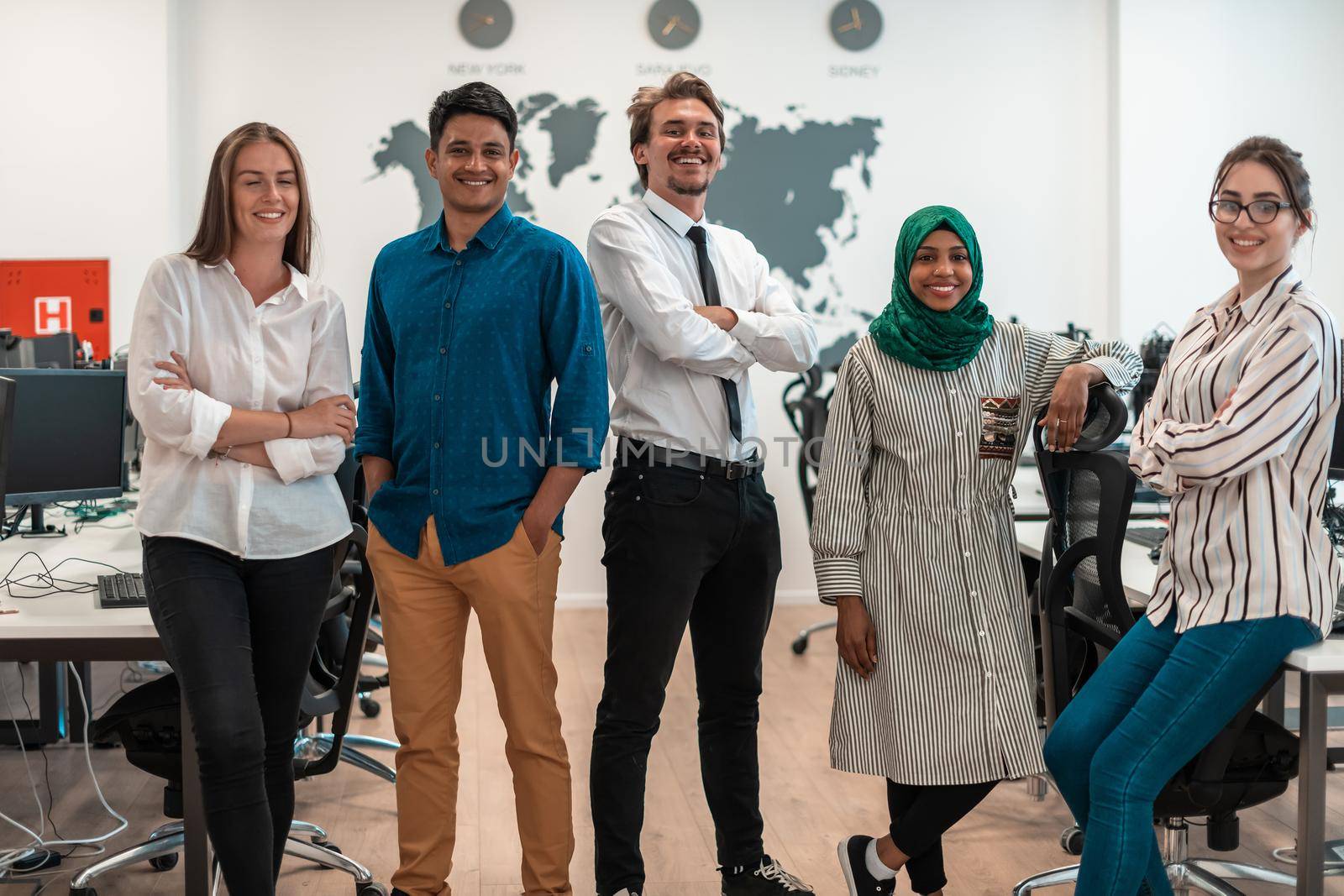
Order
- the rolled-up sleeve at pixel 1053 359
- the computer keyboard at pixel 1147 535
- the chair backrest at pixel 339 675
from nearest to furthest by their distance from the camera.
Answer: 1. the rolled-up sleeve at pixel 1053 359
2. the chair backrest at pixel 339 675
3. the computer keyboard at pixel 1147 535

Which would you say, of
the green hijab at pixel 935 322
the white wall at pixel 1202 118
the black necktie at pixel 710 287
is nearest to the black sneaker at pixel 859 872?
the black necktie at pixel 710 287

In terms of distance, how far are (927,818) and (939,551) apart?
1.62ft

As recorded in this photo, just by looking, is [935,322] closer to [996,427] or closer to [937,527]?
[996,427]

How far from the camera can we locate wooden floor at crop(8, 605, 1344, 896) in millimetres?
2709

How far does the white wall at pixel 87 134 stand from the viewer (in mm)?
5277

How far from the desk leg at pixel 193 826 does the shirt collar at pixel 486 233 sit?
990mm

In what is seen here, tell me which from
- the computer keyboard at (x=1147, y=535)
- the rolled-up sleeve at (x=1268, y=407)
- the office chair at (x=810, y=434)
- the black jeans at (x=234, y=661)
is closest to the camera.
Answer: the rolled-up sleeve at (x=1268, y=407)

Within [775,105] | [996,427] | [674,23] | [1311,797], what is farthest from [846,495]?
[674,23]

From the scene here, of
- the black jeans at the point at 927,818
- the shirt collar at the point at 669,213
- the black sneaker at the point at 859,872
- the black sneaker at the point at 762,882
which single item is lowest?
the black sneaker at the point at 762,882

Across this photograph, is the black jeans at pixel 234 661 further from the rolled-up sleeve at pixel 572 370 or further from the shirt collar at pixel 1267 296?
the shirt collar at pixel 1267 296

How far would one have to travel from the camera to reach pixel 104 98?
532 centimetres

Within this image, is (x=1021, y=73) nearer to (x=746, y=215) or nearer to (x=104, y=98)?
(x=746, y=215)

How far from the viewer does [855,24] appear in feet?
18.9

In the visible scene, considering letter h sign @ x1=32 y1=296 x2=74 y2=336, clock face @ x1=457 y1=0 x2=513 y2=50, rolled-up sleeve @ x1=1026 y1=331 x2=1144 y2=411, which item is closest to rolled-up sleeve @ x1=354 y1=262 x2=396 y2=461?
rolled-up sleeve @ x1=1026 y1=331 x2=1144 y2=411
